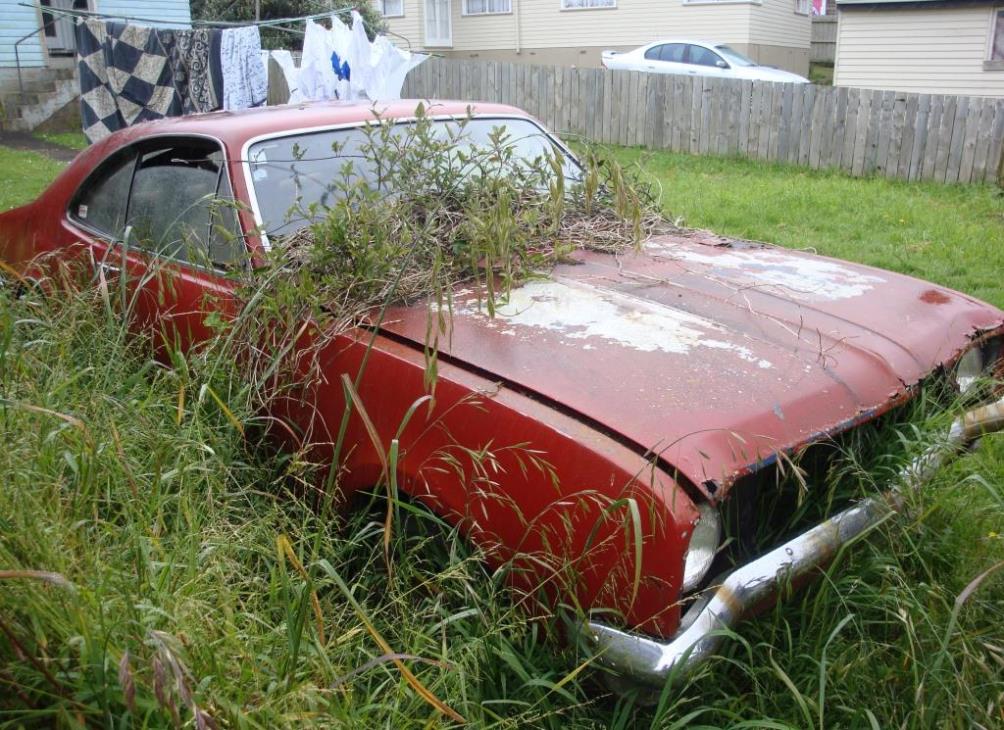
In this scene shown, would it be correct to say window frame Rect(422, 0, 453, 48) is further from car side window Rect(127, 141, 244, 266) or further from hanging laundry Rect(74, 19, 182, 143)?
car side window Rect(127, 141, 244, 266)

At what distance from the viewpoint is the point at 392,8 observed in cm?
2639

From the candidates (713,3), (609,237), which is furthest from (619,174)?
(713,3)

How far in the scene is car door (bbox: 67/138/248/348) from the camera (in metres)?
3.19

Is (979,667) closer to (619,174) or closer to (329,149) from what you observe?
(619,174)

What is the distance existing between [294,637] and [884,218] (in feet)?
24.0

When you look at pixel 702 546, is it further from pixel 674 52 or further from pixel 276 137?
pixel 674 52

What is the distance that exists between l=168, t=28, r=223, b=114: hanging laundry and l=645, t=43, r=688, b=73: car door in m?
9.83

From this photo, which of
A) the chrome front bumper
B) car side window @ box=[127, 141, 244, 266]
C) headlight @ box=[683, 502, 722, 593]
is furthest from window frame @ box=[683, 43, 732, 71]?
headlight @ box=[683, 502, 722, 593]

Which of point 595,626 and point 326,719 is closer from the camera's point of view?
point 326,719

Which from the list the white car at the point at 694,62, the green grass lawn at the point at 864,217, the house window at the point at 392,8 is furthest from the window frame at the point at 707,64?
the house window at the point at 392,8

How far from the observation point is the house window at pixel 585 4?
22.5m

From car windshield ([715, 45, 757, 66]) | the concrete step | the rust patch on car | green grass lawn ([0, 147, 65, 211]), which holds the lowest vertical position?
green grass lawn ([0, 147, 65, 211])

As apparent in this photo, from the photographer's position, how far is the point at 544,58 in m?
24.0

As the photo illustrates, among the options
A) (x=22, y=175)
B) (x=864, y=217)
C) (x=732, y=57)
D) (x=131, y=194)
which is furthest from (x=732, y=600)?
(x=732, y=57)
